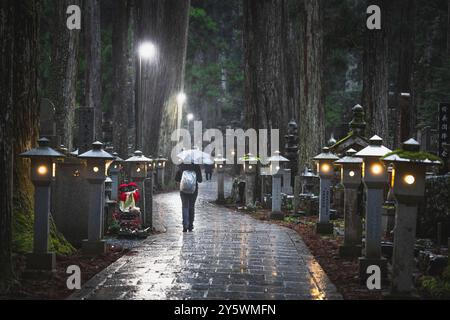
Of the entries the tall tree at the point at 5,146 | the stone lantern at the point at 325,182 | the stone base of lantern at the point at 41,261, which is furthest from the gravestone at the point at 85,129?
the stone lantern at the point at 325,182

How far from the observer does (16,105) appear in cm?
797

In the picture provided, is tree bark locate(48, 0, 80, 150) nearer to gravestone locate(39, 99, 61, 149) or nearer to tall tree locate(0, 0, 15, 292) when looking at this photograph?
gravestone locate(39, 99, 61, 149)

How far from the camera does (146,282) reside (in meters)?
6.77

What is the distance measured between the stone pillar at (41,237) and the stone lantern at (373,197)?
173 inches

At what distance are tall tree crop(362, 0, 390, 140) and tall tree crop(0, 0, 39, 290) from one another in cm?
1166

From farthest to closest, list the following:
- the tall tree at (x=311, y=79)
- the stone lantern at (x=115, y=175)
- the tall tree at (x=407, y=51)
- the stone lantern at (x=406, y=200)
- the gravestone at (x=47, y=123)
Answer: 1. the tall tree at (x=407, y=51)
2. the tall tree at (x=311, y=79)
3. the stone lantern at (x=115, y=175)
4. the gravestone at (x=47, y=123)
5. the stone lantern at (x=406, y=200)

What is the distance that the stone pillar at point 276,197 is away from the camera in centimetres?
1482

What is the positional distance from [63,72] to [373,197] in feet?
41.4

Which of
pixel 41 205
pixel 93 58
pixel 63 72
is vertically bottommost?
pixel 41 205

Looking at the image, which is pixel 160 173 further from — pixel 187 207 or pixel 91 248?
pixel 91 248

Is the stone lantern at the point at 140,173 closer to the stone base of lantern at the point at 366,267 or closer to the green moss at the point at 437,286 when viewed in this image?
the stone base of lantern at the point at 366,267

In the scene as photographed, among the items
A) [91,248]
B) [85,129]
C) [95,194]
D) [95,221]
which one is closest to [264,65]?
[85,129]

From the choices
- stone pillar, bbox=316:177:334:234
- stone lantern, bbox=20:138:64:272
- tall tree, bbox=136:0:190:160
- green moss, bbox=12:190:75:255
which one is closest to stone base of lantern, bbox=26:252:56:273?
stone lantern, bbox=20:138:64:272
